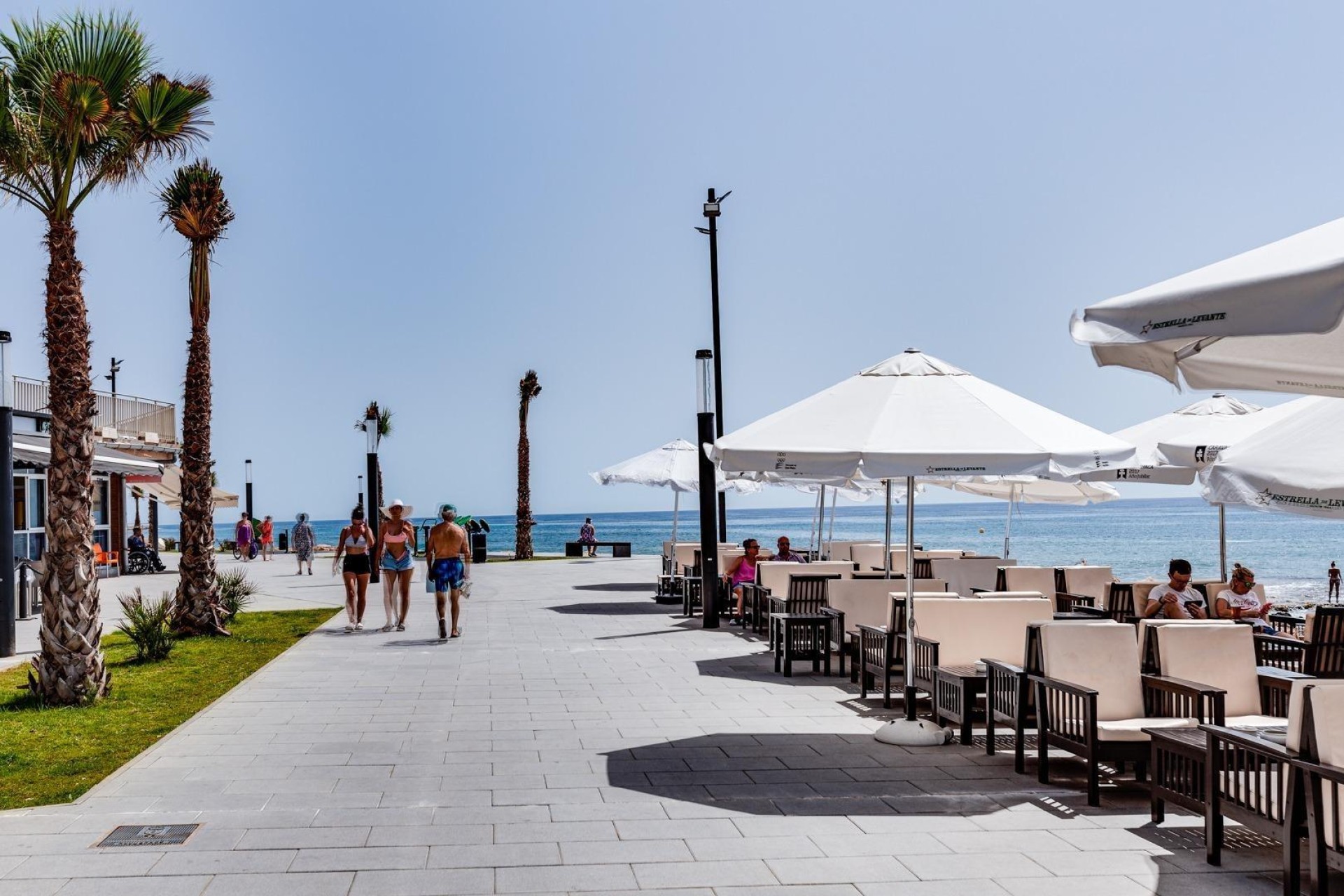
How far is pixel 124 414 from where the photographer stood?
110ft

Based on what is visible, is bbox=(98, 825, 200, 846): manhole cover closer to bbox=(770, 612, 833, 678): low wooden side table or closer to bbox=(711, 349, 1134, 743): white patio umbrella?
bbox=(711, 349, 1134, 743): white patio umbrella

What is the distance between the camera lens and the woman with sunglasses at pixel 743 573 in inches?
598

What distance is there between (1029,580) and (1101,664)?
21.8 feet

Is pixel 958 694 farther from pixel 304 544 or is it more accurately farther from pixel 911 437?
pixel 304 544

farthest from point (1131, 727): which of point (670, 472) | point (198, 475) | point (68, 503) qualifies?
point (670, 472)

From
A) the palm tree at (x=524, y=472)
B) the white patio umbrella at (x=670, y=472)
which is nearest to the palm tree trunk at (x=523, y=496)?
the palm tree at (x=524, y=472)

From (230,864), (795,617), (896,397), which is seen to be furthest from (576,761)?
(795,617)

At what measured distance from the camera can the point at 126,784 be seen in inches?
266

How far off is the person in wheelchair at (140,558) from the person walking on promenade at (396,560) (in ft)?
58.3

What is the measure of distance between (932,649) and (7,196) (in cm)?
835

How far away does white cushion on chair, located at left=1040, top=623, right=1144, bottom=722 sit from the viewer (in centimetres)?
659

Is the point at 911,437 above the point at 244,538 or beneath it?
above

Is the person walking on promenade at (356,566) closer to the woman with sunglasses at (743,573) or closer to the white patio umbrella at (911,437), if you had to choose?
the woman with sunglasses at (743,573)

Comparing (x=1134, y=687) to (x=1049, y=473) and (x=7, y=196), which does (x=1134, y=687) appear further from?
(x=7, y=196)
